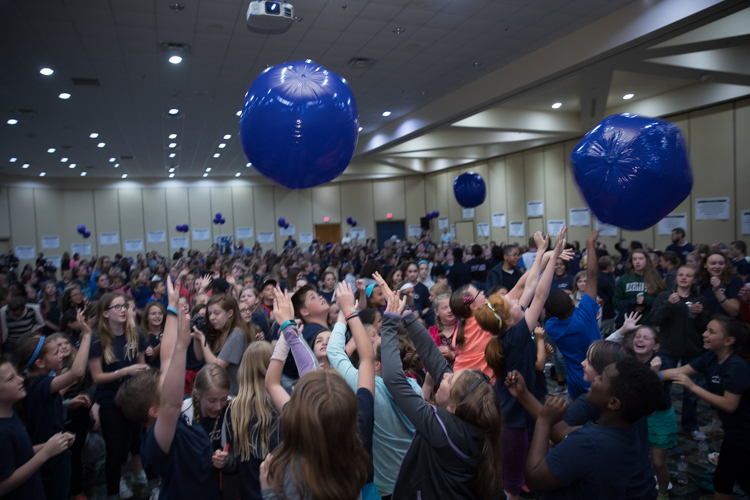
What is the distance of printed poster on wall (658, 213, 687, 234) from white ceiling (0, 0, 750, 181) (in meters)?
2.47

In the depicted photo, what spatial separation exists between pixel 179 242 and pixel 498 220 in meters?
13.8

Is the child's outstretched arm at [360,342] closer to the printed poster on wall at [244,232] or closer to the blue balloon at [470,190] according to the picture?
the blue balloon at [470,190]

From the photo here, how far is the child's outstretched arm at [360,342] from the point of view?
1.90 metres

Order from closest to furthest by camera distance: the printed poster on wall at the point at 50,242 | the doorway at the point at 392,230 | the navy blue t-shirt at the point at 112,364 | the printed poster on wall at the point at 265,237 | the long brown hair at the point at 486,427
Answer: the long brown hair at the point at 486,427
the navy blue t-shirt at the point at 112,364
the printed poster on wall at the point at 50,242
the doorway at the point at 392,230
the printed poster on wall at the point at 265,237

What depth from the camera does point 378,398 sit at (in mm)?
2152

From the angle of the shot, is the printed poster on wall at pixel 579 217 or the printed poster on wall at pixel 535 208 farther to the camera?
the printed poster on wall at pixel 535 208

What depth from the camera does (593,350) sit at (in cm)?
227

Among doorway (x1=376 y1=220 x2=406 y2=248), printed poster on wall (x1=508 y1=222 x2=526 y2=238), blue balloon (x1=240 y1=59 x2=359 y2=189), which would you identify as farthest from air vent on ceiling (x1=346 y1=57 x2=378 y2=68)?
doorway (x1=376 y1=220 x2=406 y2=248)

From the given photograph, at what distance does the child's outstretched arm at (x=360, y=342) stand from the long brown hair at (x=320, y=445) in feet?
1.31

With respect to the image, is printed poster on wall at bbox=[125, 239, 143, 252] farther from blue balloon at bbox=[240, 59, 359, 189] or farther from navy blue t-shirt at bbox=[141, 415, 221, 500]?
navy blue t-shirt at bbox=[141, 415, 221, 500]

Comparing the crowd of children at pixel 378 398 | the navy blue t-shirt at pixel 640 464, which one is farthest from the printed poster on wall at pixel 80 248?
the navy blue t-shirt at pixel 640 464

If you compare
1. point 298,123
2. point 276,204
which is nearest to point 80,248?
point 276,204

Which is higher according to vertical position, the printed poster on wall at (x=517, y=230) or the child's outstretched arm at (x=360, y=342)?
the printed poster on wall at (x=517, y=230)

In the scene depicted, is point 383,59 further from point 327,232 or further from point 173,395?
point 327,232
